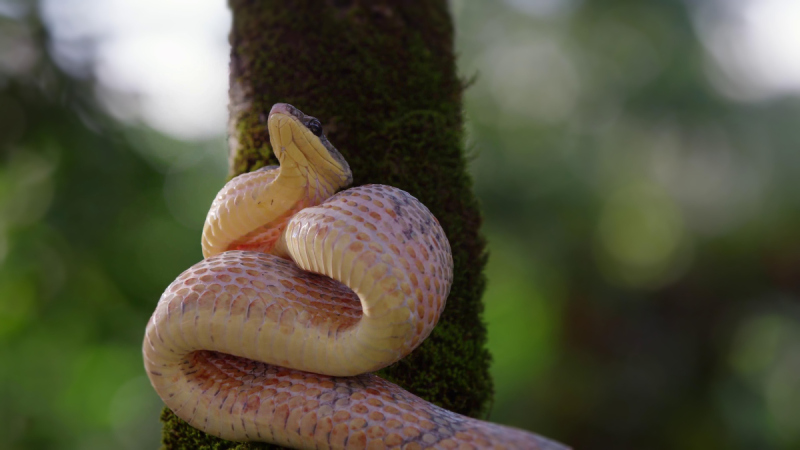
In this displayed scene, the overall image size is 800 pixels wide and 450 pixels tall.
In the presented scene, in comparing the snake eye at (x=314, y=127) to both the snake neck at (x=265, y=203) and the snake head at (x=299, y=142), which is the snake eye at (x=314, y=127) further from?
the snake neck at (x=265, y=203)

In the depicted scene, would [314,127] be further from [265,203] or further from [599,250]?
[599,250]

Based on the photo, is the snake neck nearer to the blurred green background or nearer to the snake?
the snake

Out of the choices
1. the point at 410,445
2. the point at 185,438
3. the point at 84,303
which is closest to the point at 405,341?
the point at 410,445

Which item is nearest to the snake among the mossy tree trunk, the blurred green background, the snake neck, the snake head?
the snake head

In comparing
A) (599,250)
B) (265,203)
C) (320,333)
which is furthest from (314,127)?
(599,250)

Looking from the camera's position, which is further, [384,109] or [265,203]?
[384,109]

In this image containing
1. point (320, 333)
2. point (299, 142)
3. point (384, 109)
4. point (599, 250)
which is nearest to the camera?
point (320, 333)

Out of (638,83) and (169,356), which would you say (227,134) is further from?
(638,83)
